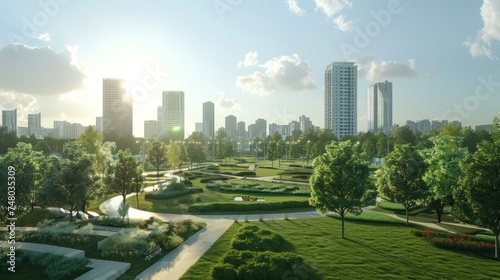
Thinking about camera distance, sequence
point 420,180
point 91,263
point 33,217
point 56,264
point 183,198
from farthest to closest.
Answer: point 183,198 < point 33,217 < point 420,180 < point 91,263 < point 56,264

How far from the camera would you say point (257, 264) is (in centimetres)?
1609

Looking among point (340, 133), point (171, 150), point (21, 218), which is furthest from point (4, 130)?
point (340, 133)

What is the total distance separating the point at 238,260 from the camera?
17062 millimetres

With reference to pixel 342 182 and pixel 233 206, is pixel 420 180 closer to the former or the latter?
pixel 342 182

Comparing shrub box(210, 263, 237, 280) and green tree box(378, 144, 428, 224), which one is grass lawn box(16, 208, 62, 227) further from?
green tree box(378, 144, 428, 224)

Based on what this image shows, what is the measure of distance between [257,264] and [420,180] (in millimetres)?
18585

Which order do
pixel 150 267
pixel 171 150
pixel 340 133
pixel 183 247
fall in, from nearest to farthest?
pixel 150 267, pixel 183 247, pixel 171 150, pixel 340 133

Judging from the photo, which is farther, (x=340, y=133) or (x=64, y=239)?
(x=340, y=133)

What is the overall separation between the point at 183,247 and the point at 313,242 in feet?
29.4

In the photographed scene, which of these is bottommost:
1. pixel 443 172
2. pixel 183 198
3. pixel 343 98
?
pixel 183 198

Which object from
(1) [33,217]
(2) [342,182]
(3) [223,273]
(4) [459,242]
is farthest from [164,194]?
(4) [459,242]

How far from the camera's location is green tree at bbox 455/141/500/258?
63.7 feet

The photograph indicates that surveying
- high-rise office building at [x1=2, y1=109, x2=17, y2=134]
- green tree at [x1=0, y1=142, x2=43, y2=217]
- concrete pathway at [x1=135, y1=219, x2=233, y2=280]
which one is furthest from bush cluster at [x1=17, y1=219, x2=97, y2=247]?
high-rise office building at [x1=2, y1=109, x2=17, y2=134]

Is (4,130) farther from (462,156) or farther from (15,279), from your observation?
(462,156)
